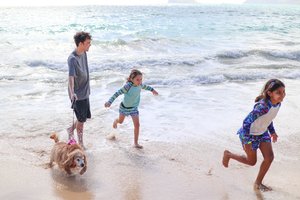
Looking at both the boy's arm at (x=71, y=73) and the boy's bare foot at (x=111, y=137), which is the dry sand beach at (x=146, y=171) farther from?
the boy's arm at (x=71, y=73)

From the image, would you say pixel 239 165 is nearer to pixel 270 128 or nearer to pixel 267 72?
pixel 270 128

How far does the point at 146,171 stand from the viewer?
16.9 ft

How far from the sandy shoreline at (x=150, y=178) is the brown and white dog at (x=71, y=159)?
16 cm

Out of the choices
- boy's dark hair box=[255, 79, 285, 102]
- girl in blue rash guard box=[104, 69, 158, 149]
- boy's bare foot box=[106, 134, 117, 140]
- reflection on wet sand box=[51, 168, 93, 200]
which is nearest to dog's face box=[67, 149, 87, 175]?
reflection on wet sand box=[51, 168, 93, 200]

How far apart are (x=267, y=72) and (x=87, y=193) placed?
33.8ft

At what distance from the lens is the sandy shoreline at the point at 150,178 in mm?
4477

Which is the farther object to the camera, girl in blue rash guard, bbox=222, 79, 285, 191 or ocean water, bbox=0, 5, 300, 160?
ocean water, bbox=0, 5, 300, 160

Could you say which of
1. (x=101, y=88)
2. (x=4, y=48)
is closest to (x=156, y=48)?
(x=4, y=48)

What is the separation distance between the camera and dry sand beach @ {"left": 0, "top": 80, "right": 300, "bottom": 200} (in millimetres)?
4512

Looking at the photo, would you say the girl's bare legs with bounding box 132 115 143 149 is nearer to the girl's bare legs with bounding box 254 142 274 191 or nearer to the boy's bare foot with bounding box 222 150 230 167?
the boy's bare foot with bounding box 222 150 230 167

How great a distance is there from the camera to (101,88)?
10.3m

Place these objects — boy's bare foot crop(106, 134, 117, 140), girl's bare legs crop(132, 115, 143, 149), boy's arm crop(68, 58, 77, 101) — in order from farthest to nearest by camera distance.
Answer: boy's bare foot crop(106, 134, 117, 140) → girl's bare legs crop(132, 115, 143, 149) → boy's arm crop(68, 58, 77, 101)

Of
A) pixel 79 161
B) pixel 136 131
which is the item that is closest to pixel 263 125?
pixel 136 131

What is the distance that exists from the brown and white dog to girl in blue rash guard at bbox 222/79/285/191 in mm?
1950
